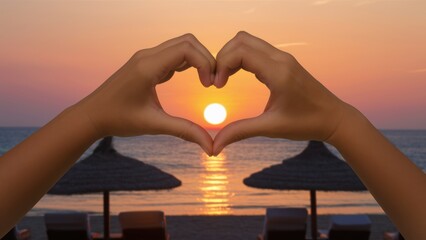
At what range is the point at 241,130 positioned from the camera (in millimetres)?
953

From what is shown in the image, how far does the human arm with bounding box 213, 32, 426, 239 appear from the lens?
93 centimetres

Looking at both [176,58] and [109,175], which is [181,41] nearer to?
[176,58]

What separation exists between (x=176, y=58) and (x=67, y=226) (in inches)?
351

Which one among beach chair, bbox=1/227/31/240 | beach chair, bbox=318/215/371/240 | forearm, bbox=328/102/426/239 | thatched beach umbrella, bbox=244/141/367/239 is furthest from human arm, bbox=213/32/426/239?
thatched beach umbrella, bbox=244/141/367/239

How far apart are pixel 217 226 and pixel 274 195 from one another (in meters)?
14.6

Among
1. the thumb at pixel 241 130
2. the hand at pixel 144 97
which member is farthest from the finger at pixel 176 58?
the thumb at pixel 241 130

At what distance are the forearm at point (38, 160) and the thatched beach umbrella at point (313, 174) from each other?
9753 mm

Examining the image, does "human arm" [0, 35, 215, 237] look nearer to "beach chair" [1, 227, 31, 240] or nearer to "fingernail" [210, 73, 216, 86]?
"fingernail" [210, 73, 216, 86]

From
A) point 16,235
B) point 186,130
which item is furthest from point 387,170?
point 16,235

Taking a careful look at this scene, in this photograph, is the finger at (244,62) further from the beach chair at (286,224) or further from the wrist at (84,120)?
the beach chair at (286,224)

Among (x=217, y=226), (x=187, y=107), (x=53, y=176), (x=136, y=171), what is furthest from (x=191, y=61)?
(x=187, y=107)

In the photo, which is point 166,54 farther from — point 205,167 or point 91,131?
point 205,167

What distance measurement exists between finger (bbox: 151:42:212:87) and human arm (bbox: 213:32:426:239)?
5cm

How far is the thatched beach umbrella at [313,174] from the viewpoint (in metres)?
10.6
